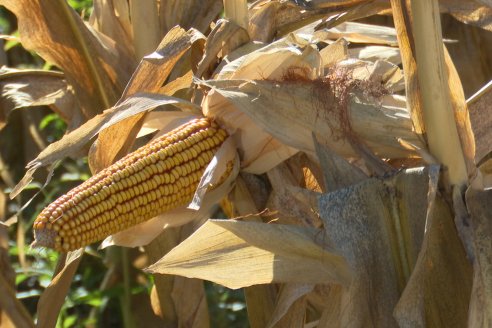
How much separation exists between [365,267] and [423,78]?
1.17ft

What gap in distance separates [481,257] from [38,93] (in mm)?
1319

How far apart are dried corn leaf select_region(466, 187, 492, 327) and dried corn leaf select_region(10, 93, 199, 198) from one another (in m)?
0.63

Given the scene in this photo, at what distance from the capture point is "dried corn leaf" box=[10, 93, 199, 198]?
1702mm

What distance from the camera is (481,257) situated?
152 cm

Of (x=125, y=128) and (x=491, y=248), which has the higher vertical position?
(x=125, y=128)

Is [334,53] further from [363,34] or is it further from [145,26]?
[145,26]

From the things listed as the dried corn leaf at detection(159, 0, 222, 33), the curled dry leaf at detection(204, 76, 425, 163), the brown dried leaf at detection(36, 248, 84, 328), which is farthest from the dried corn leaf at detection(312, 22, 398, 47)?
the brown dried leaf at detection(36, 248, 84, 328)

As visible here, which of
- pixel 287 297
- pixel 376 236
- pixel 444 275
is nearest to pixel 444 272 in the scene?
pixel 444 275

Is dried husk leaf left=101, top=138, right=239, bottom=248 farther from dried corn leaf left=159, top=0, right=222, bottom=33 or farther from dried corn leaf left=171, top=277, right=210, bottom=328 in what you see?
dried corn leaf left=159, top=0, right=222, bottom=33

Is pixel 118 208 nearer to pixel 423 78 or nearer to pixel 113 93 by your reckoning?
pixel 423 78

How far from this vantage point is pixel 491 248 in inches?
60.2

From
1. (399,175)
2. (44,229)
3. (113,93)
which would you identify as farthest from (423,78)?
(113,93)

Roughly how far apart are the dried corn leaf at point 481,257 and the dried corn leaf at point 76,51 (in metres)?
1.03

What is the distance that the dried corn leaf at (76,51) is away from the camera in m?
2.23
